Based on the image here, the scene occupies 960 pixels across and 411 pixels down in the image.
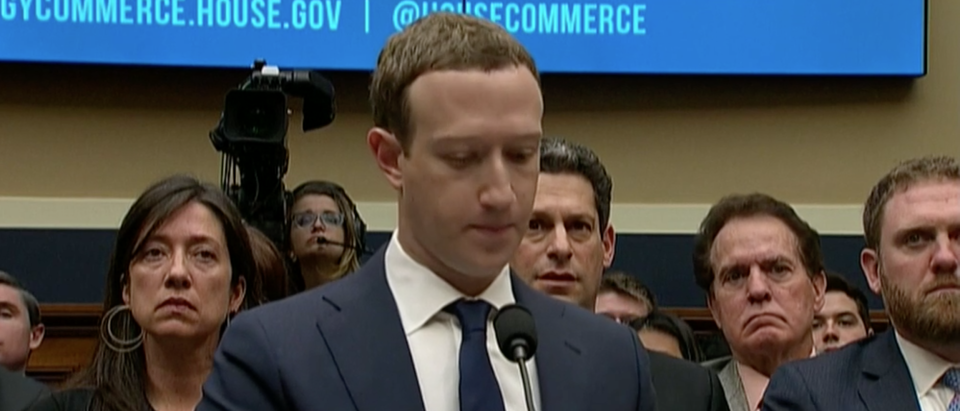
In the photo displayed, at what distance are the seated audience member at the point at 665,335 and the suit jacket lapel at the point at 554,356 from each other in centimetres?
186

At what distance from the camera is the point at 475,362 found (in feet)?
4.98

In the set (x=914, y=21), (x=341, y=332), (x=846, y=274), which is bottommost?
(x=846, y=274)

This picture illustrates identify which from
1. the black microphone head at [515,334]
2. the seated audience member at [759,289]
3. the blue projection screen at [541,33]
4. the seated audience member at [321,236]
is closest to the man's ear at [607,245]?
the seated audience member at [759,289]

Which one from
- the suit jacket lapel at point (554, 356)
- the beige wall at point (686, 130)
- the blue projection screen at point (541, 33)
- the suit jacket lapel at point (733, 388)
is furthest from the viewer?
the beige wall at point (686, 130)

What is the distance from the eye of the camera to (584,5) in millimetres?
5398

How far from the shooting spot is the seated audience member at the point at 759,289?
3.09m

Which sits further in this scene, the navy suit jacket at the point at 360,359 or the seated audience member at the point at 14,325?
the seated audience member at the point at 14,325

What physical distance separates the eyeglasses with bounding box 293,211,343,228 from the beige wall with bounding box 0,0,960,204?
1.31m

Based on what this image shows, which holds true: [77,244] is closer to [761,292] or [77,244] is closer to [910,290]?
[761,292]

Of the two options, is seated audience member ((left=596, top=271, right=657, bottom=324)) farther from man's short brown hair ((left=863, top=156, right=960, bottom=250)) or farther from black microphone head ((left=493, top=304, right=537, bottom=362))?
black microphone head ((left=493, top=304, right=537, bottom=362))

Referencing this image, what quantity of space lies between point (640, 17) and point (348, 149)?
49.6 inches

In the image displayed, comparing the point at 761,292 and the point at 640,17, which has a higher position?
the point at 640,17

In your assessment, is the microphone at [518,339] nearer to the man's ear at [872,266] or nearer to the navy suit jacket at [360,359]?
the navy suit jacket at [360,359]

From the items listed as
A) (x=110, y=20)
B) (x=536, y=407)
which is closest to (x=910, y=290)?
(x=536, y=407)
